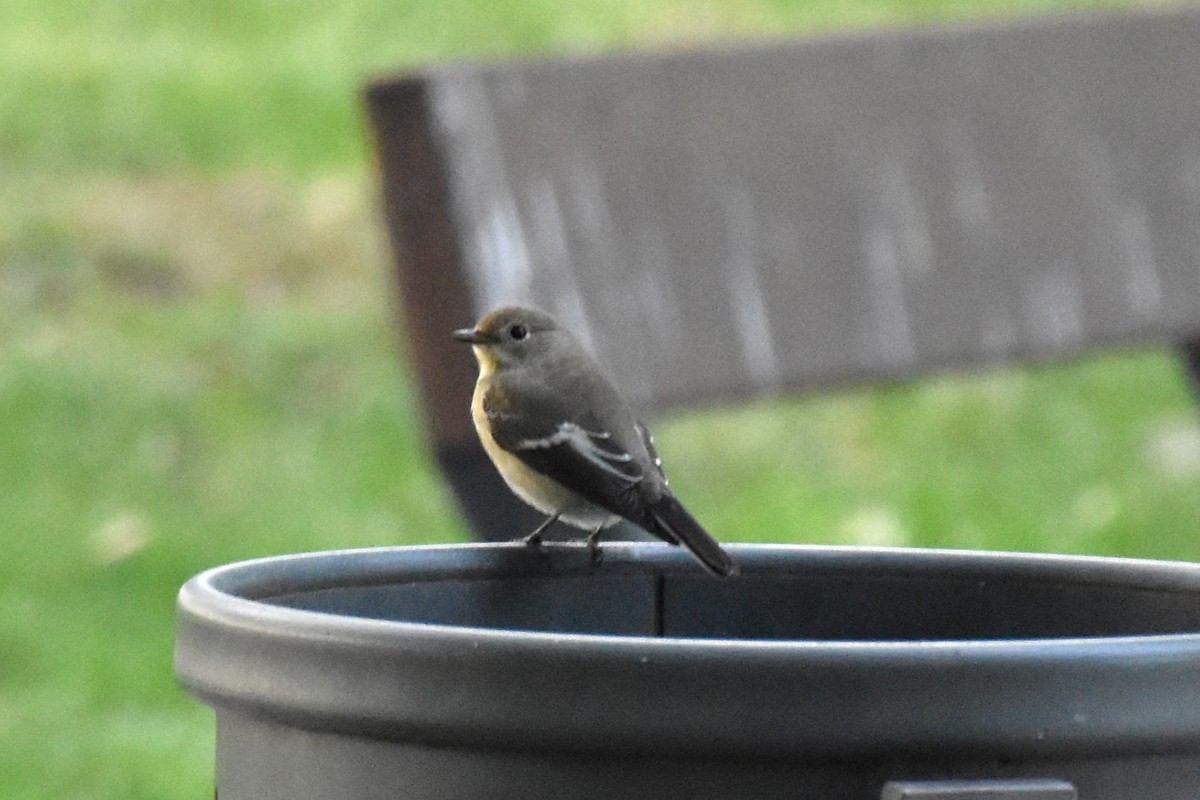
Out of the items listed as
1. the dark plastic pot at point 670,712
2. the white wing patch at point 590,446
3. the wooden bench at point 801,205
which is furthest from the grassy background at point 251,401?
the dark plastic pot at point 670,712

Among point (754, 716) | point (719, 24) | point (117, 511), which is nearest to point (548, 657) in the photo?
point (754, 716)

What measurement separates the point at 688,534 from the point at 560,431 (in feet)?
2.01

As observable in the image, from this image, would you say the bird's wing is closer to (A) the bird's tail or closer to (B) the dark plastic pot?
(A) the bird's tail

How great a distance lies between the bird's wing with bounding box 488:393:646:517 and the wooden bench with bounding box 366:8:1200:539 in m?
0.56

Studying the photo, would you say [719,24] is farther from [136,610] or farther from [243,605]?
[243,605]

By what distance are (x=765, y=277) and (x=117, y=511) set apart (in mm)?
2530

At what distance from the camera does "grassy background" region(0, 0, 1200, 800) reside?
17.8 ft

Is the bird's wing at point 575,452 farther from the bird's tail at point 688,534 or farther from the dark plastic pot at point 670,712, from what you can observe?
the dark plastic pot at point 670,712

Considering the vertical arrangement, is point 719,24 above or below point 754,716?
above

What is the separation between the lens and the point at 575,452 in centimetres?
286

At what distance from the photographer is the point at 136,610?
543 centimetres

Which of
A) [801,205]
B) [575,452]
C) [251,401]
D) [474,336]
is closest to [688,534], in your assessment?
[575,452]

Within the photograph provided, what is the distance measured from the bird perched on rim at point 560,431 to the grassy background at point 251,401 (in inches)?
→ 62.6

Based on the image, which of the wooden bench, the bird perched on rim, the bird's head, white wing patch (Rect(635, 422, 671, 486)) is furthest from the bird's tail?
the wooden bench
